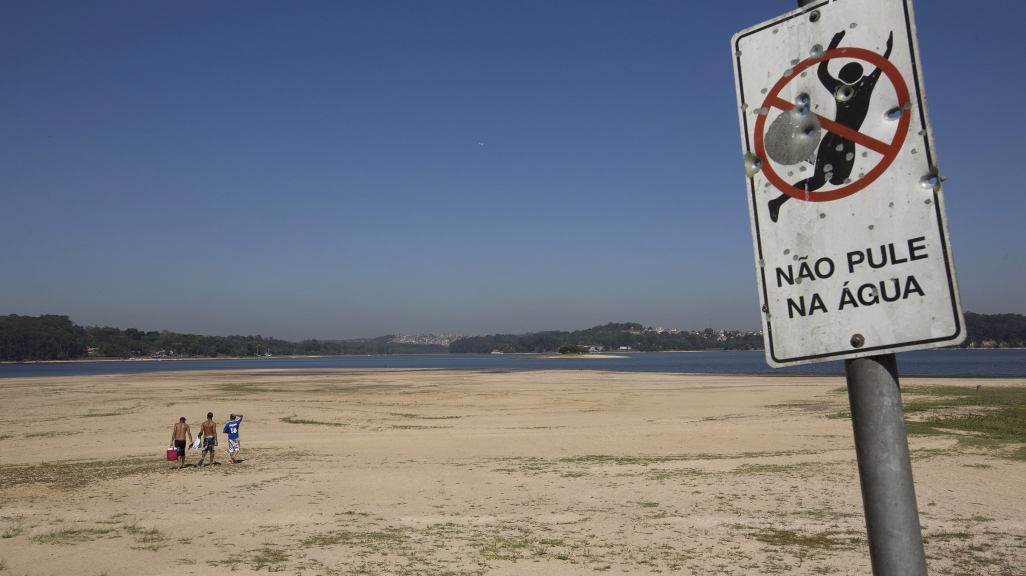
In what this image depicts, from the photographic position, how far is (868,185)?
1763mm

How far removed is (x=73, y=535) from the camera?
11.6 metres

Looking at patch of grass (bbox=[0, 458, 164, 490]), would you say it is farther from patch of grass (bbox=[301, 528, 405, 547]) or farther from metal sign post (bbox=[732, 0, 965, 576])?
metal sign post (bbox=[732, 0, 965, 576])

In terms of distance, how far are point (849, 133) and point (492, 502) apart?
13.1 metres

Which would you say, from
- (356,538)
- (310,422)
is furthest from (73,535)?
(310,422)

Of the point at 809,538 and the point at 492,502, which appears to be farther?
the point at 492,502

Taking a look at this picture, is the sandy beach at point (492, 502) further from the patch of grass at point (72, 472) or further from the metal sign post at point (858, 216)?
the metal sign post at point (858, 216)

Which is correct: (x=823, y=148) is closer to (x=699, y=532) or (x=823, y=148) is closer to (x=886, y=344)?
(x=886, y=344)

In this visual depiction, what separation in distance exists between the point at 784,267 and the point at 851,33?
0.69 m

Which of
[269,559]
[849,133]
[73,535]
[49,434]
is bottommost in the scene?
[269,559]

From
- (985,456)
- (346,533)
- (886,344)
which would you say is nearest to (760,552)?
(346,533)

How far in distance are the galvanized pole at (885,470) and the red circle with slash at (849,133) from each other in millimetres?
475

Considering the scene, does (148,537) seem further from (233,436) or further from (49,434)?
(49,434)

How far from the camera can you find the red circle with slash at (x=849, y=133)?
1.75 m

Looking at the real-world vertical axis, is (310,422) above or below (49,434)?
below
